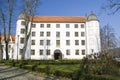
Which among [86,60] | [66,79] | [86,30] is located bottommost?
[66,79]

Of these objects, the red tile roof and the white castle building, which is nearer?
the white castle building

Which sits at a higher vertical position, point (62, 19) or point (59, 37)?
point (62, 19)

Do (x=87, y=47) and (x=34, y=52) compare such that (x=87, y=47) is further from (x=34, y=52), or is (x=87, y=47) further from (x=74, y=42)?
(x=34, y=52)

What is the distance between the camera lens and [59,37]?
62.8m

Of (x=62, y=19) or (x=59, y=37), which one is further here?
(x=62, y=19)

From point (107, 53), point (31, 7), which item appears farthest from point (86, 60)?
point (31, 7)

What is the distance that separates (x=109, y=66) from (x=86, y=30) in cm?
4558

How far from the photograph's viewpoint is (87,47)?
61.5 meters

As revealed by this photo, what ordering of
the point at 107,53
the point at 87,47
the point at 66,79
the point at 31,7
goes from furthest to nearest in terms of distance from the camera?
the point at 87,47
the point at 31,7
the point at 107,53
the point at 66,79

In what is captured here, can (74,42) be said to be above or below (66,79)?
above

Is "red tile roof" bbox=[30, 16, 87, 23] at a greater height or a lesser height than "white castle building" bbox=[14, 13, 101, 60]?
greater

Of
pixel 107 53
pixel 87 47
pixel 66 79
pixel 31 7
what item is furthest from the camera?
pixel 87 47

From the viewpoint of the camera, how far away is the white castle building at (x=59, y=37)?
61.8 metres

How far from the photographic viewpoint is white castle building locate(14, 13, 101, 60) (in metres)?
61.8
